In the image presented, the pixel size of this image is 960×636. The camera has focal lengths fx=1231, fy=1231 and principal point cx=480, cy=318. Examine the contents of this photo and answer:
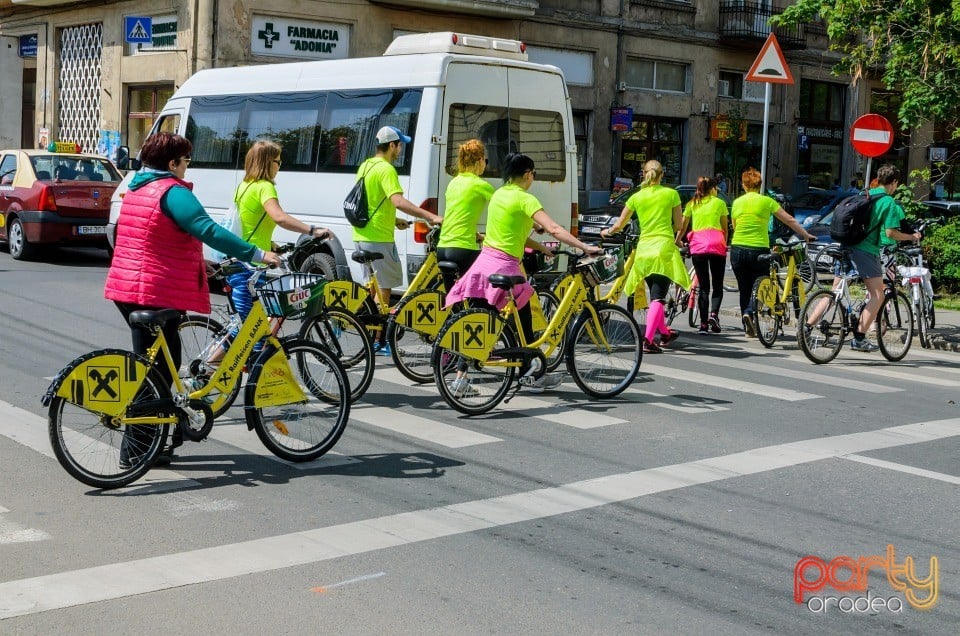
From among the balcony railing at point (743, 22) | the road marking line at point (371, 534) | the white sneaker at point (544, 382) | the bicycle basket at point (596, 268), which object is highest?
the balcony railing at point (743, 22)

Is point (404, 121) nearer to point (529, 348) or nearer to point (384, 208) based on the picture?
point (384, 208)

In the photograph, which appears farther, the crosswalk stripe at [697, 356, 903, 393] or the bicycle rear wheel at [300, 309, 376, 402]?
the crosswalk stripe at [697, 356, 903, 393]

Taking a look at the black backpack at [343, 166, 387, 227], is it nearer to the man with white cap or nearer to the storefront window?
the man with white cap

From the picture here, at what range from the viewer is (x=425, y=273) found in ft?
33.6

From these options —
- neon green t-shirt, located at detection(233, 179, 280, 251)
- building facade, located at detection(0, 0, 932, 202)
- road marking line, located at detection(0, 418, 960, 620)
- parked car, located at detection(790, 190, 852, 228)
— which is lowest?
road marking line, located at detection(0, 418, 960, 620)

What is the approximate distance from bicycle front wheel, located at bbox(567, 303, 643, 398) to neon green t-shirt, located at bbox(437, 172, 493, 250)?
3.84ft

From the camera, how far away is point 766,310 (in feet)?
42.4

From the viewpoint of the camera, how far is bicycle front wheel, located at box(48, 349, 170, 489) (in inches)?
239

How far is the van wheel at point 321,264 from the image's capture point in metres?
11.7

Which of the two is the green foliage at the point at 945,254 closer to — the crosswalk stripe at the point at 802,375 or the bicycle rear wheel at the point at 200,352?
the crosswalk stripe at the point at 802,375

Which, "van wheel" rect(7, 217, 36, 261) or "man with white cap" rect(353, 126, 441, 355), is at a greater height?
"man with white cap" rect(353, 126, 441, 355)

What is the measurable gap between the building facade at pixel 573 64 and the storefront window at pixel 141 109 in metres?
0.03

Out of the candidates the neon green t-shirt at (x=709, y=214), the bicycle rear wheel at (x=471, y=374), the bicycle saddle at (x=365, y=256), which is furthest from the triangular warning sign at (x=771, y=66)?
the bicycle rear wheel at (x=471, y=374)

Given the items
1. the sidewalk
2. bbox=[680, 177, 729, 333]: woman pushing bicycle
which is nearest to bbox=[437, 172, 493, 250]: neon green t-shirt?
bbox=[680, 177, 729, 333]: woman pushing bicycle
